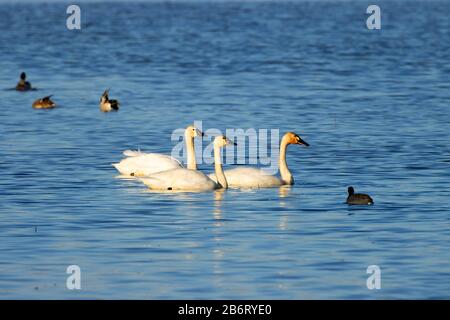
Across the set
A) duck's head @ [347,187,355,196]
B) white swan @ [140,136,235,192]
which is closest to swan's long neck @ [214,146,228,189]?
white swan @ [140,136,235,192]

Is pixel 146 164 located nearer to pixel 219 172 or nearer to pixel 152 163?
pixel 152 163

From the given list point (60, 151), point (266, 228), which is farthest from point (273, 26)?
point (266, 228)

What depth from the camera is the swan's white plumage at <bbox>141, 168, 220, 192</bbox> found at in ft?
79.0

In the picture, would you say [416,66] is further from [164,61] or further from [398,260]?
[398,260]

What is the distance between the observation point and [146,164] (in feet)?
84.6

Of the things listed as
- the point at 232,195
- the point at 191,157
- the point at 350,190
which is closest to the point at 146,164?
the point at 191,157

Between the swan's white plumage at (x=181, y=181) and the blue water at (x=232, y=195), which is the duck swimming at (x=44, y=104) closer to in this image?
the blue water at (x=232, y=195)

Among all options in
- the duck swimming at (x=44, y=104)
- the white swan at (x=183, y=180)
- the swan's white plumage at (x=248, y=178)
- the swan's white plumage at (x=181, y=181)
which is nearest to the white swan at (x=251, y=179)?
the swan's white plumage at (x=248, y=178)

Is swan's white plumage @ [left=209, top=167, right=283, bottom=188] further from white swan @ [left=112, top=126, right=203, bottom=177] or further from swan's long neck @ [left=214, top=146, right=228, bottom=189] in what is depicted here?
white swan @ [left=112, top=126, right=203, bottom=177]

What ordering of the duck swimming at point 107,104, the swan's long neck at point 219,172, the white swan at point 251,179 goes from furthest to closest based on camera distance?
the duck swimming at point 107,104 → the white swan at point 251,179 → the swan's long neck at point 219,172

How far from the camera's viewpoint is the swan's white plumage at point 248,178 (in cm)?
2467

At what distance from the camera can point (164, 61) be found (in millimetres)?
64188

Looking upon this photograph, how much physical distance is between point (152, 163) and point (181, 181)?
5.80ft
